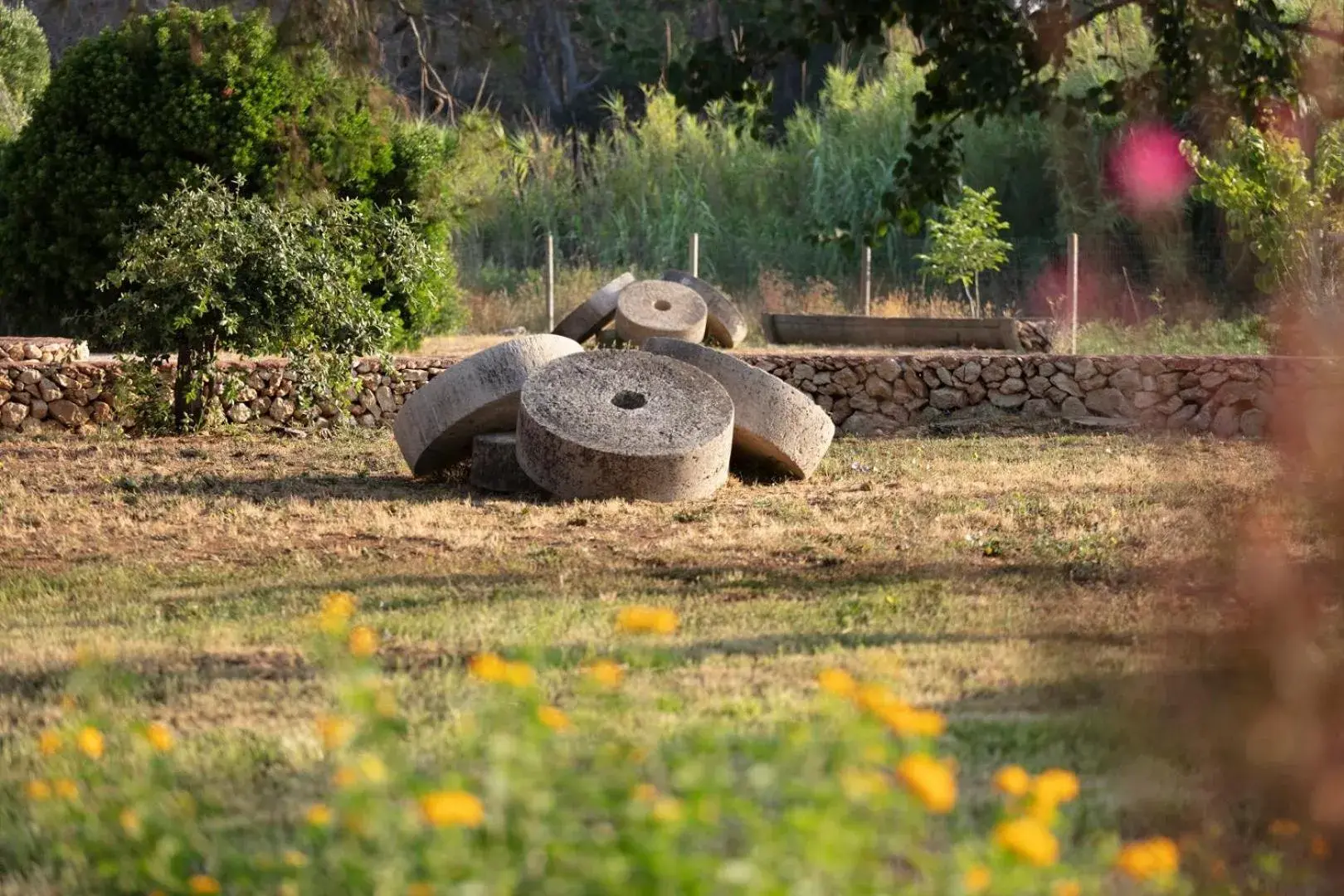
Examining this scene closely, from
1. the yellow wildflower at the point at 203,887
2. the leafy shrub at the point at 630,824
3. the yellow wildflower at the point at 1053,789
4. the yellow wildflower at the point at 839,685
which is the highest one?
the yellow wildflower at the point at 839,685

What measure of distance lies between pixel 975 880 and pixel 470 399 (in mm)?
8301

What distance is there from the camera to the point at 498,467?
1056 cm

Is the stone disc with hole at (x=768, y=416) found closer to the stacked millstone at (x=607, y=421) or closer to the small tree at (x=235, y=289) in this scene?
the stacked millstone at (x=607, y=421)

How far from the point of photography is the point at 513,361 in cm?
1066

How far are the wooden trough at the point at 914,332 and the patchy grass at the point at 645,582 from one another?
5217mm

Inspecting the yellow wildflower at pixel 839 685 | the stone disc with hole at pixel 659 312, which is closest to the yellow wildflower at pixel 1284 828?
the yellow wildflower at pixel 839 685

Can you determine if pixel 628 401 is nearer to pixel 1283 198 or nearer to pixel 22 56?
pixel 1283 198

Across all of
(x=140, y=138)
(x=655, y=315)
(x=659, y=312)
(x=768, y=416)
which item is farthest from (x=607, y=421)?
(x=659, y=312)

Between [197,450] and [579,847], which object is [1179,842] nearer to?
[579,847]

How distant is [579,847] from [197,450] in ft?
33.2

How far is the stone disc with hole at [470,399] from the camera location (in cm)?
1057

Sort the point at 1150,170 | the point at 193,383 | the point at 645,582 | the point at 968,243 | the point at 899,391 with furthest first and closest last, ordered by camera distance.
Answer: the point at 1150,170 < the point at 968,243 < the point at 899,391 < the point at 193,383 < the point at 645,582

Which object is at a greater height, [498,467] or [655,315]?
[498,467]

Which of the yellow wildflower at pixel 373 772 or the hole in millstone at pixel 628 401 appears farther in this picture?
the hole in millstone at pixel 628 401
